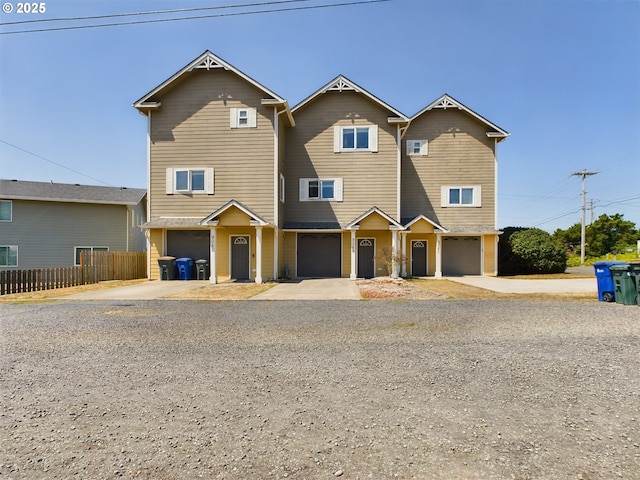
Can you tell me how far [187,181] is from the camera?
60.2ft

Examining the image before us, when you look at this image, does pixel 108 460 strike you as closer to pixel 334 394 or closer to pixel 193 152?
pixel 334 394

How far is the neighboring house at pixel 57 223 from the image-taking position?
23.1 m

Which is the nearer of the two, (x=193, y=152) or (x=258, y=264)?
(x=258, y=264)

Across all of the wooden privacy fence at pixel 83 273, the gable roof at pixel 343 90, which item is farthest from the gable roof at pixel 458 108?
the wooden privacy fence at pixel 83 273

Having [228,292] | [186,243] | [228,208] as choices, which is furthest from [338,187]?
[228,292]

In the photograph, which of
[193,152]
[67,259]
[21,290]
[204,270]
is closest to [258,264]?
[204,270]

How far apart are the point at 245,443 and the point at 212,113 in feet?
59.2

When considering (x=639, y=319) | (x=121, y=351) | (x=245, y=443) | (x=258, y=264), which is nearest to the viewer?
(x=245, y=443)

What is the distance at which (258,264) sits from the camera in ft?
55.3

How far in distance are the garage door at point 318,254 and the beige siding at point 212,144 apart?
369 cm

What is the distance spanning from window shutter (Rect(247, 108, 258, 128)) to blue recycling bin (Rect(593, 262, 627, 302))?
15.2 metres

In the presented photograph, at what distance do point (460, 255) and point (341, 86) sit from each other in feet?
39.2

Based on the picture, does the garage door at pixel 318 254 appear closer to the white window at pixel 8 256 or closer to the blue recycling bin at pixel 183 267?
the blue recycling bin at pixel 183 267

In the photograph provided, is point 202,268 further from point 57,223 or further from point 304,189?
point 57,223
